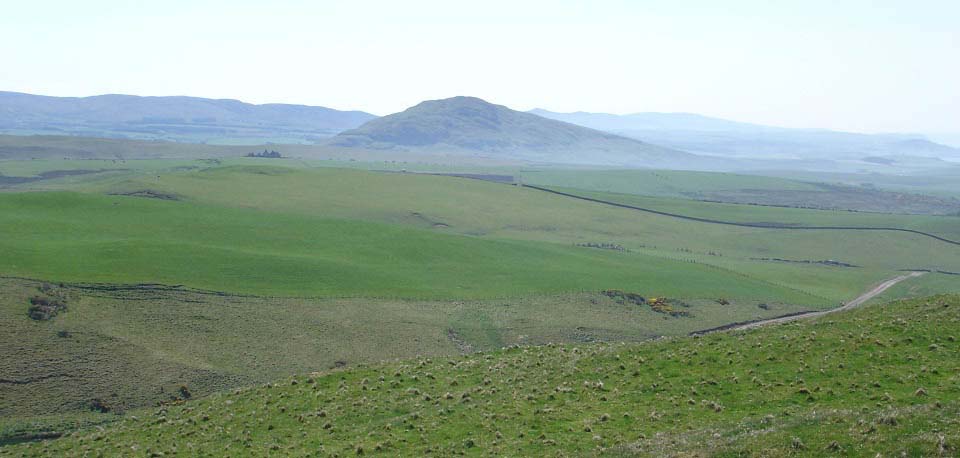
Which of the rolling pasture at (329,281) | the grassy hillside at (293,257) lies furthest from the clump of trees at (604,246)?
the grassy hillside at (293,257)

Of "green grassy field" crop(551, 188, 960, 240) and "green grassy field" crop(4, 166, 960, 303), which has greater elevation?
"green grassy field" crop(551, 188, 960, 240)

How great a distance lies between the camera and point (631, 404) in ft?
91.4

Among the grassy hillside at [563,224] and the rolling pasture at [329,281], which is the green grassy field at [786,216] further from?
the rolling pasture at [329,281]

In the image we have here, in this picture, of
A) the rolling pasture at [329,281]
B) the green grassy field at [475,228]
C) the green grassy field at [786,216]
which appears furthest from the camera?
the green grassy field at [786,216]

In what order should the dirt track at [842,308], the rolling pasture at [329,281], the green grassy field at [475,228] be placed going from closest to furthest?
the rolling pasture at [329,281]
the dirt track at [842,308]
the green grassy field at [475,228]

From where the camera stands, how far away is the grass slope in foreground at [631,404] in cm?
2144

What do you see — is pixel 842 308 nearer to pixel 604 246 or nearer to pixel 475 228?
pixel 604 246

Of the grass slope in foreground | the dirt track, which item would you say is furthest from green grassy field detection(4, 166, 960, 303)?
the grass slope in foreground

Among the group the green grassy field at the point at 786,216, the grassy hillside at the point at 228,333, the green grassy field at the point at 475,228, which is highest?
the green grassy field at the point at 786,216

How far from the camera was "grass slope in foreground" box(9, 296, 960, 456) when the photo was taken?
844 inches

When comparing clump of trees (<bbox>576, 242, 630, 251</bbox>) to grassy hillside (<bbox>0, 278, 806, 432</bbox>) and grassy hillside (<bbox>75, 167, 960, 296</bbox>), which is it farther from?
grassy hillside (<bbox>0, 278, 806, 432</bbox>)

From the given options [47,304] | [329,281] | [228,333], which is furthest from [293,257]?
[47,304]

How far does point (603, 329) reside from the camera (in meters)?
60.9

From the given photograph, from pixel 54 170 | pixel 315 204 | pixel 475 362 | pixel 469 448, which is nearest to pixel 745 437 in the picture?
pixel 469 448
